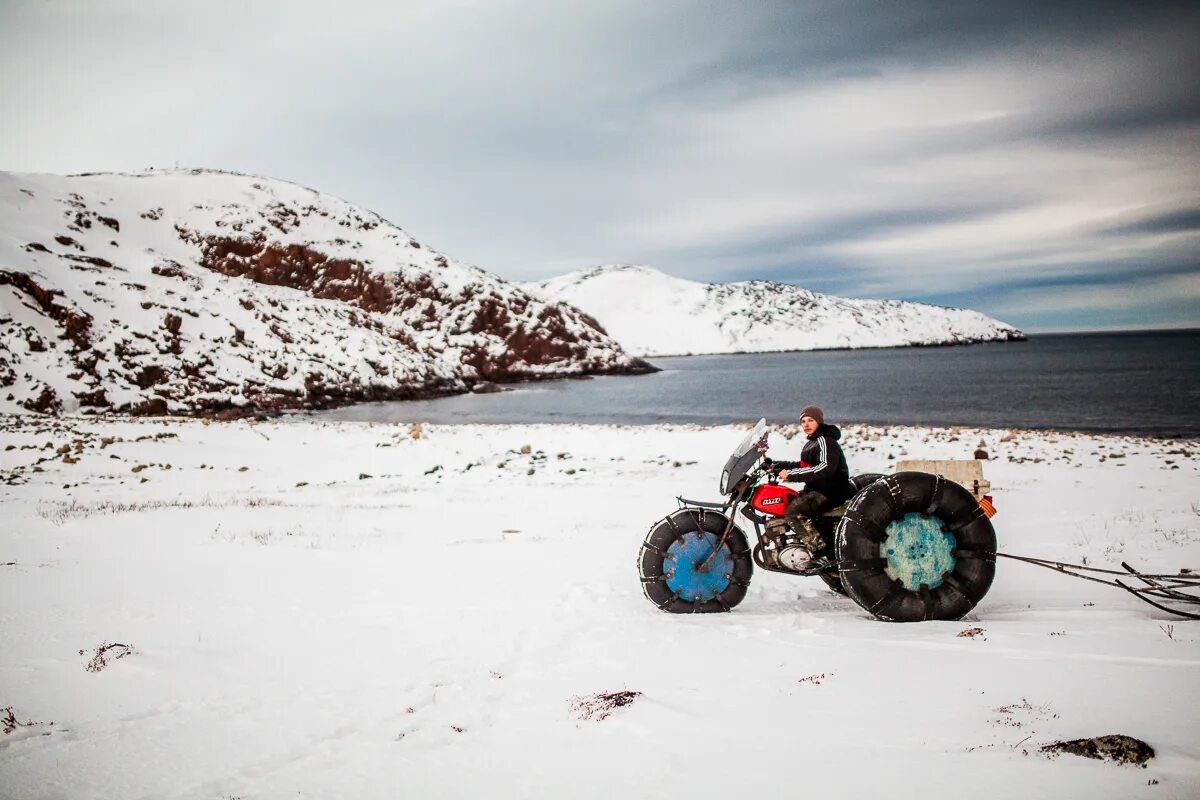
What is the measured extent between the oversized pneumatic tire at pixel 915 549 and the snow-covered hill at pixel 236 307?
51097mm

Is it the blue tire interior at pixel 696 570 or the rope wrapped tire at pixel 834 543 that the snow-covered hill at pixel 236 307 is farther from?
the rope wrapped tire at pixel 834 543

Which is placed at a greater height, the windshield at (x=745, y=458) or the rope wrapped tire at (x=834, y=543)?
the windshield at (x=745, y=458)

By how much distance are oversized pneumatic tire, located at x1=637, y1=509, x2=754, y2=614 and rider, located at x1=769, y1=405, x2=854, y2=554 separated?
2.20 feet

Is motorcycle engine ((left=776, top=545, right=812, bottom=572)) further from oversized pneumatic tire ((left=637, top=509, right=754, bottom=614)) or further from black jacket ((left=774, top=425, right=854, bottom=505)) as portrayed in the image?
black jacket ((left=774, top=425, right=854, bottom=505))

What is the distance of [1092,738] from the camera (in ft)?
10.8

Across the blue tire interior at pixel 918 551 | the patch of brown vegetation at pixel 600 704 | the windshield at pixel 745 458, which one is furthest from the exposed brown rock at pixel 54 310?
the blue tire interior at pixel 918 551

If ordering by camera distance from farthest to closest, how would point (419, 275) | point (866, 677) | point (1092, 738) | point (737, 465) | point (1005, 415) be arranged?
point (419, 275) → point (1005, 415) → point (737, 465) → point (866, 677) → point (1092, 738)

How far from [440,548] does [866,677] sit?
7.57 meters

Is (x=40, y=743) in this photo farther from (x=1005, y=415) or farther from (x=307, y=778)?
(x=1005, y=415)

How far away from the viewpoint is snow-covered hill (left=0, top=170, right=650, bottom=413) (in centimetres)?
4825

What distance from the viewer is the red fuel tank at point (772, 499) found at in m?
6.39

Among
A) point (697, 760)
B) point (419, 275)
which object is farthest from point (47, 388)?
point (419, 275)

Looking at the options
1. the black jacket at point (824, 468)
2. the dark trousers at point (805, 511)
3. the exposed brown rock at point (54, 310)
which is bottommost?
the dark trousers at point (805, 511)

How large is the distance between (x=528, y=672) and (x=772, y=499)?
2.87 m
